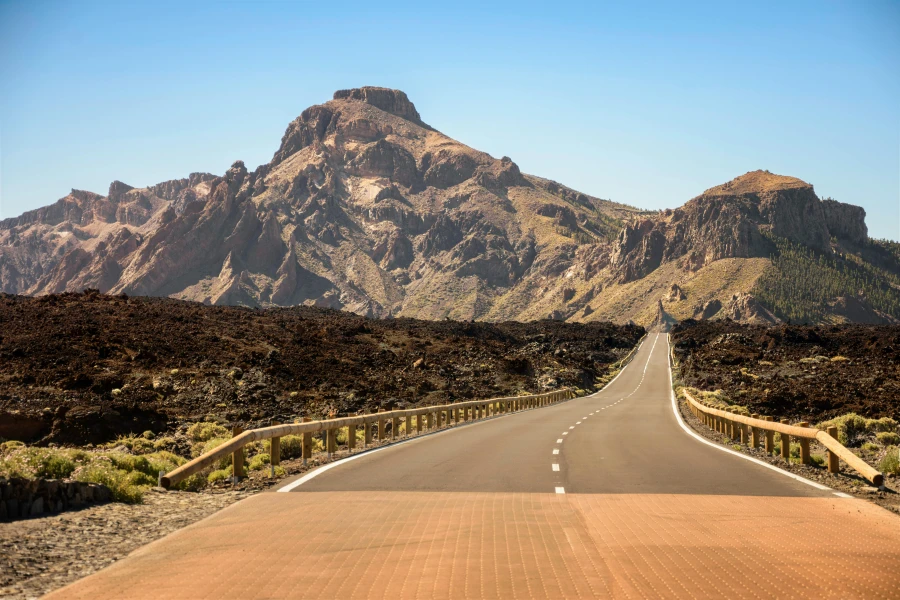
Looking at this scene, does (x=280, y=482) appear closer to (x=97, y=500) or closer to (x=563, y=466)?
(x=97, y=500)

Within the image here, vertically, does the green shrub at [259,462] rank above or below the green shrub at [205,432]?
above

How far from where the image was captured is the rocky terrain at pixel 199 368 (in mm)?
38750

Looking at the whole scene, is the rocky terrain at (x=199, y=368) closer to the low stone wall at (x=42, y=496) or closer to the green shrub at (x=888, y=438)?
the low stone wall at (x=42, y=496)

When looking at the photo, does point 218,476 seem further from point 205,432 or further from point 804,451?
point 205,432

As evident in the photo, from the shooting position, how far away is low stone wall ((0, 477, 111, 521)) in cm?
1013

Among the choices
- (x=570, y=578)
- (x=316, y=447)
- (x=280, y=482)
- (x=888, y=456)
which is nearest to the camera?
(x=570, y=578)

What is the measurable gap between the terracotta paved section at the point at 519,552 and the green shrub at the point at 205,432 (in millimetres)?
22390

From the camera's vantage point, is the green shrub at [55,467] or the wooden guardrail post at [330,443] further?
the wooden guardrail post at [330,443]

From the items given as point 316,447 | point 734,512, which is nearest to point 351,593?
point 734,512

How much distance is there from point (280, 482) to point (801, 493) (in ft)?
26.4

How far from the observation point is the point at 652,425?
3394 centimetres

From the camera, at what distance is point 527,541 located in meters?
9.18

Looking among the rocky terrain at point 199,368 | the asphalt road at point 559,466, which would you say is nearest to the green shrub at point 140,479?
the asphalt road at point 559,466

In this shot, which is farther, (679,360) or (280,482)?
(679,360)
